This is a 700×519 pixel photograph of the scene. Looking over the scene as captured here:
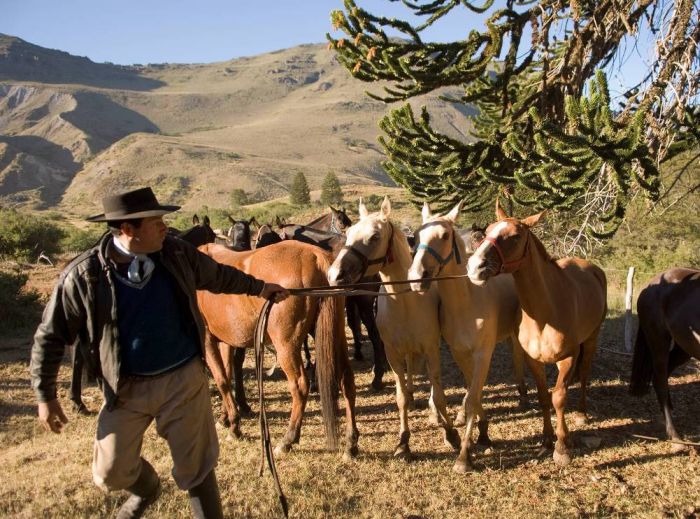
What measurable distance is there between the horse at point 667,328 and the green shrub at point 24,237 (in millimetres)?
23655

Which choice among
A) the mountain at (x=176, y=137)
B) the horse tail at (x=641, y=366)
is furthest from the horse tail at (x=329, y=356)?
the mountain at (x=176, y=137)

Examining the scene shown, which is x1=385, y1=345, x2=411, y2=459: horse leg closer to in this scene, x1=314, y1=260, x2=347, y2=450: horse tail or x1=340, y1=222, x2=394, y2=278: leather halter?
x1=314, y1=260, x2=347, y2=450: horse tail

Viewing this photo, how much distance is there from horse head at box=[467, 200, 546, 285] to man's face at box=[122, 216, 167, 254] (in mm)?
2457

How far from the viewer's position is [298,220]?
3341cm

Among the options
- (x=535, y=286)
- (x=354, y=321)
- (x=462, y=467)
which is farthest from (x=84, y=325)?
(x=354, y=321)

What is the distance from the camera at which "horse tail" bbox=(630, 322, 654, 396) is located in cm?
582

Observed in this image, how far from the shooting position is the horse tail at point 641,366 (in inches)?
229

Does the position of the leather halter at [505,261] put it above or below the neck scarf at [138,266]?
below

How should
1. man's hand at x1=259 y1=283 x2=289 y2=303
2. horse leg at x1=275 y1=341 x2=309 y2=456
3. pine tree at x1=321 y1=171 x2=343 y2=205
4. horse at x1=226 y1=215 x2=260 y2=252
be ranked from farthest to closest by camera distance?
pine tree at x1=321 y1=171 x2=343 y2=205 → horse at x1=226 y1=215 x2=260 y2=252 → horse leg at x1=275 y1=341 x2=309 y2=456 → man's hand at x1=259 y1=283 x2=289 y2=303

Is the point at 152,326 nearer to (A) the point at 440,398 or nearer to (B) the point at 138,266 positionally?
(B) the point at 138,266

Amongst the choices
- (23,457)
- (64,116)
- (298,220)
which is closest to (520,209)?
(23,457)

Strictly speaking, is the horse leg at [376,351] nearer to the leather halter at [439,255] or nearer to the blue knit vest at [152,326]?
the leather halter at [439,255]

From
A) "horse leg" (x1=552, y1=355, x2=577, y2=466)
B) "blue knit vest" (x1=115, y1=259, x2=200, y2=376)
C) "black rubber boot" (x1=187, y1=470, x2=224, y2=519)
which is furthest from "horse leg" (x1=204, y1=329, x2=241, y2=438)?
"horse leg" (x1=552, y1=355, x2=577, y2=466)

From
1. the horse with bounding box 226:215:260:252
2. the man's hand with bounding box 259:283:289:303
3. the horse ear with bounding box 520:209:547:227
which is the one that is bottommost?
the horse with bounding box 226:215:260:252
